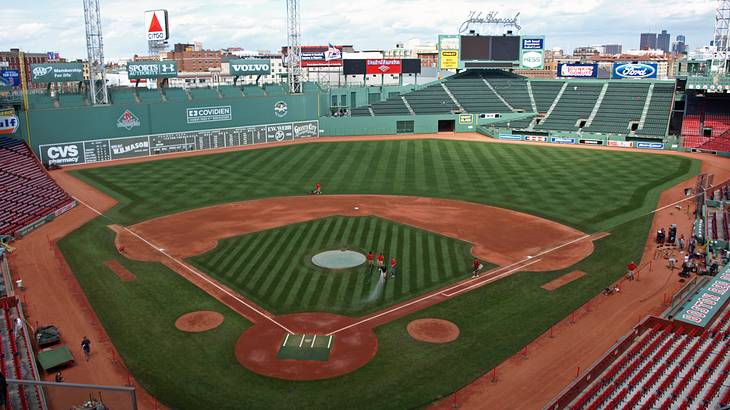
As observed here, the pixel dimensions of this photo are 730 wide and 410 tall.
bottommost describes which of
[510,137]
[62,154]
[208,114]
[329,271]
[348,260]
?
[329,271]

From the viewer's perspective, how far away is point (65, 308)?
2750 centimetres

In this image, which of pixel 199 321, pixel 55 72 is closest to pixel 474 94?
pixel 55 72

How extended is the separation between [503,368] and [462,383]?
2.02 m

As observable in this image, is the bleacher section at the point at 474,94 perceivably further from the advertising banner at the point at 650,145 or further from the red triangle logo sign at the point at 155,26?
the red triangle logo sign at the point at 155,26

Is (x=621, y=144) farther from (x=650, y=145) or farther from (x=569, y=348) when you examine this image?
(x=569, y=348)

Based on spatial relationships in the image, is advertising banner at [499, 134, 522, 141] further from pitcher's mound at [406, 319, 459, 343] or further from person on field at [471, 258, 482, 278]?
pitcher's mound at [406, 319, 459, 343]

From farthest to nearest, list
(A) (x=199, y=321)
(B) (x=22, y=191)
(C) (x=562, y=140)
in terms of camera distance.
Answer: (C) (x=562, y=140) → (B) (x=22, y=191) → (A) (x=199, y=321)

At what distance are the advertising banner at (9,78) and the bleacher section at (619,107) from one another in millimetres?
67883

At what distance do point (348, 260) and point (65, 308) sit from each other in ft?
47.6

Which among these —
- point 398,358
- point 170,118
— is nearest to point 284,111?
point 170,118

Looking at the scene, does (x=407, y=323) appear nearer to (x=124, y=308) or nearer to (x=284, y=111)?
(x=124, y=308)

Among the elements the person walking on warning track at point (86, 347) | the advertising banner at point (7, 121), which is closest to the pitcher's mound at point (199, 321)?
the person walking on warning track at point (86, 347)

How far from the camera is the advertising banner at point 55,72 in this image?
204 feet

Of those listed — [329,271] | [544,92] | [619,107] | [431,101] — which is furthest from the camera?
[544,92]
